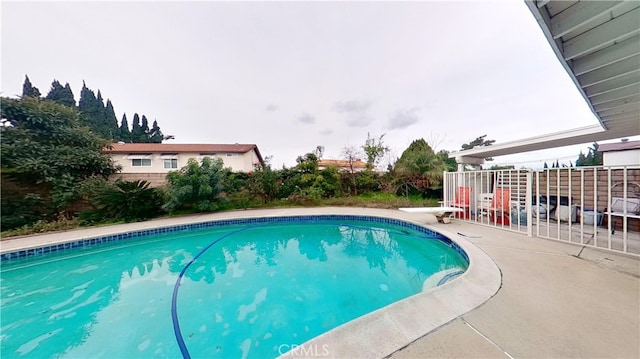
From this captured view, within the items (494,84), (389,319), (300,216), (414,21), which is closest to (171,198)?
(300,216)

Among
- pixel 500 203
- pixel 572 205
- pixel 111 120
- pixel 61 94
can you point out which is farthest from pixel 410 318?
pixel 61 94

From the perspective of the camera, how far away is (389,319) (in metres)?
1.83

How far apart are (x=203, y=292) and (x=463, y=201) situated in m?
7.18

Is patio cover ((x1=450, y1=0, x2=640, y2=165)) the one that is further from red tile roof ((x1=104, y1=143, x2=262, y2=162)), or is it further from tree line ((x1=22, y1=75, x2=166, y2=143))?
tree line ((x1=22, y1=75, x2=166, y2=143))

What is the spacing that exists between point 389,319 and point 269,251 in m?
3.77

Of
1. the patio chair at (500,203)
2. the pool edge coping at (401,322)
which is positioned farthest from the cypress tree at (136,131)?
the patio chair at (500,203)

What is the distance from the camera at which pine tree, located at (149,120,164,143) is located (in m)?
30.2

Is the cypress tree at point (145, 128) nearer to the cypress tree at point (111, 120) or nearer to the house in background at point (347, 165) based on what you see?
the cypress tree at point (111, 120)

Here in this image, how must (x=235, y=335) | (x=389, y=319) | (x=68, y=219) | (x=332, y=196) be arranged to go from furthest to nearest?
(x=332, y=196), (x=68, y=219), (x=235, y=335), (x=389, y=319)

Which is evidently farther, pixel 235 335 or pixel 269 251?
pixel 269 251

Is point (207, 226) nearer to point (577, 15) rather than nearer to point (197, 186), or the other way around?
point (197, 186)

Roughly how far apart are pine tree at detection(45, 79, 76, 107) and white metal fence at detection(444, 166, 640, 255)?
3879cm

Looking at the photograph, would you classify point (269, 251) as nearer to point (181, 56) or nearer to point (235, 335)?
point (235, 335)

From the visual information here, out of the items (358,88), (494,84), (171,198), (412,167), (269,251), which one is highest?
(358,88)
